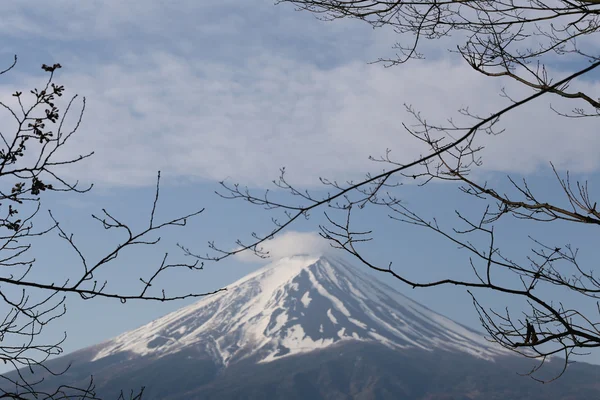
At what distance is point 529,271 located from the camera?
436cm

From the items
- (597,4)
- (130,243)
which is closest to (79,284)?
(130,243)

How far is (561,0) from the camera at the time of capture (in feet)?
16.8

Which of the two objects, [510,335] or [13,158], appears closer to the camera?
[13,158]

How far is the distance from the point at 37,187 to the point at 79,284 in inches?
24.2

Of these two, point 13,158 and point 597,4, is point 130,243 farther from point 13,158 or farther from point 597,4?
point 597,4

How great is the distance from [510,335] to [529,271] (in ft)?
1.45

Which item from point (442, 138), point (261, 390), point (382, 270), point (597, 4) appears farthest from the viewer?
point (261, 390)

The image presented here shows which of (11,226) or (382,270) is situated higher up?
(11,226)

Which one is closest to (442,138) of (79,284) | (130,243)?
(130,243)

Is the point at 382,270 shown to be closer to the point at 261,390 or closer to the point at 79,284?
the point at 79,284

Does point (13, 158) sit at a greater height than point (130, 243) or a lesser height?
greater

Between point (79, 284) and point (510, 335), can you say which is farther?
point (510, 335)

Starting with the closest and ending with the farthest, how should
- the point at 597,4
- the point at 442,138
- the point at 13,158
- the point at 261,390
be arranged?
the point at 13,158
the point at 597,4
the point at 442,138
the point at 261,390

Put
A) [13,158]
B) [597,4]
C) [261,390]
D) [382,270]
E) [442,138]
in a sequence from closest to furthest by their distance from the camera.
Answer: [13,158]
[382,270]
[597,4]
[442,138]
[261,390]
